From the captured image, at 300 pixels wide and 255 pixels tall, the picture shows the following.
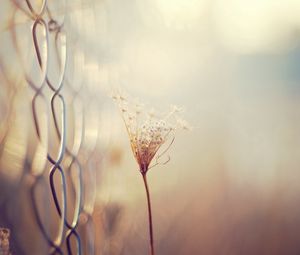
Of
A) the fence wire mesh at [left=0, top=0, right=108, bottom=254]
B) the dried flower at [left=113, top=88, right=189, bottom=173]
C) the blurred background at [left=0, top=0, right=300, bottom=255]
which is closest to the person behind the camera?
the fence wire mesh at [left=0, top=0, right=108, bottom=254]

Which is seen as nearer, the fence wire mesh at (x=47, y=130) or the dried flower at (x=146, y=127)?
the fence wire mesh at (x=47, y=130)

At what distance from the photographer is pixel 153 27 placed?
139 centimetres

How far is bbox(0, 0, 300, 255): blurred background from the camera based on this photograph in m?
1.29

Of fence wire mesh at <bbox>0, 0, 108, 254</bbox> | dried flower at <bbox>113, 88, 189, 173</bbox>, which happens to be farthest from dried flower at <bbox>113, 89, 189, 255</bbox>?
fence wire mesh at <bbox>0, 0, 108, 254</bbox>

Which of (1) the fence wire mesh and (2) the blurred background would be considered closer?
(1) the fence wire mesh

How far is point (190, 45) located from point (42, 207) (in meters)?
0.79

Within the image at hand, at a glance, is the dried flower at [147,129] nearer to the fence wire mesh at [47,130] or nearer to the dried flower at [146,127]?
the dried flower at [146,127]

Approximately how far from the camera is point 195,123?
1.41 metres

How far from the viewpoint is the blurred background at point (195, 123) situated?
4.25 feet

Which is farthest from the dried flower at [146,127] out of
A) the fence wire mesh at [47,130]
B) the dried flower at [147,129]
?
the fence wire mesh at [47,130]

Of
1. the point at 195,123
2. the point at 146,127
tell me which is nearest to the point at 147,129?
the point at 146,127

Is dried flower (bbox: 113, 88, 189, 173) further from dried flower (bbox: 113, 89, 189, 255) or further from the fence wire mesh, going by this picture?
the fence wire mesh

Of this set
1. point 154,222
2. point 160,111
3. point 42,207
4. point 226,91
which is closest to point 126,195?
point 154,222

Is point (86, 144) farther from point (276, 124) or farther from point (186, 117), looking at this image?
point (276, 124)
